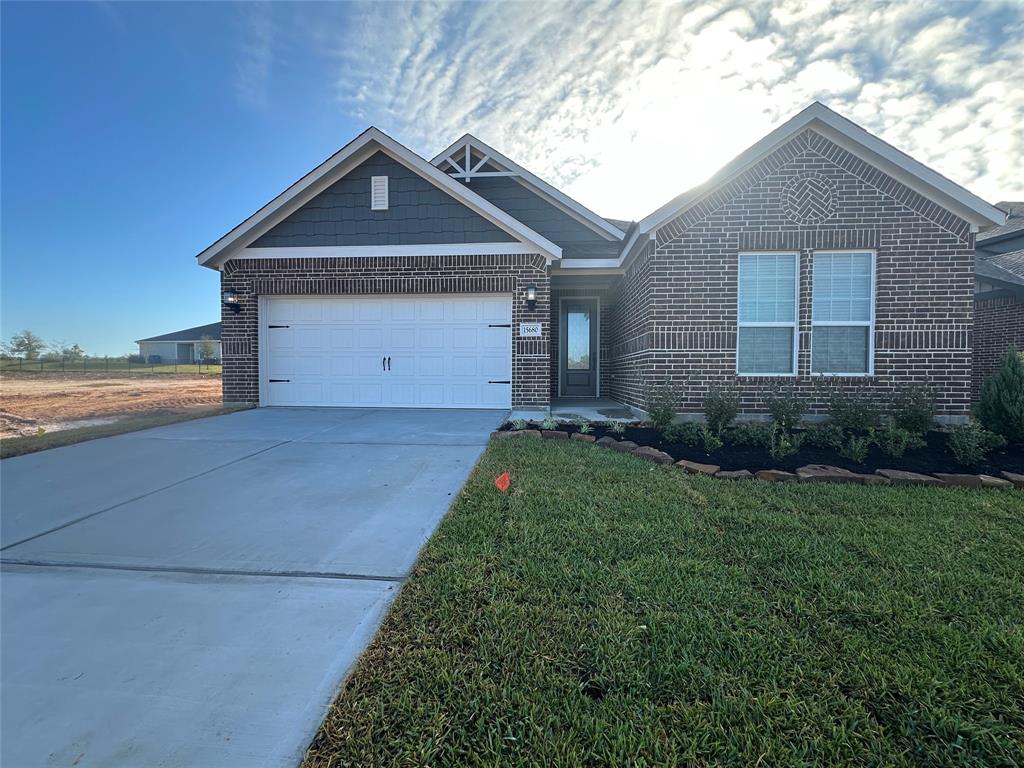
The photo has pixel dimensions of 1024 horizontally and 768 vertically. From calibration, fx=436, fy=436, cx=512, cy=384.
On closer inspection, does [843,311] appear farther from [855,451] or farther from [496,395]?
[496,395]

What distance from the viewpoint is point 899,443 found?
4.94 meters

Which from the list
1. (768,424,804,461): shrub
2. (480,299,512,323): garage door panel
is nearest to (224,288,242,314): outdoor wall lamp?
(480,299,512,323): garage door panel

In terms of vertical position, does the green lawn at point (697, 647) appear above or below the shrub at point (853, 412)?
below

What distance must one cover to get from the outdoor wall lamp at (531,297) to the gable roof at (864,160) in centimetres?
258

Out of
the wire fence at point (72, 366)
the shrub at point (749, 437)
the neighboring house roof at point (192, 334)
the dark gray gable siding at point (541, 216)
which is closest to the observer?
the shrub at point (749, 437)

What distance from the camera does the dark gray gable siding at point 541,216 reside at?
10.3m

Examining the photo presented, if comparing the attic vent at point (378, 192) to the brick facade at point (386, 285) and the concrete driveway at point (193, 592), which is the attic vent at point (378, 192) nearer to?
the brick facade at point (386, 285)

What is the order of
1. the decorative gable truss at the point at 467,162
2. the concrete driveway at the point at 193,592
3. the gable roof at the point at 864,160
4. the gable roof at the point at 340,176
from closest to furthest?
1. the concrete driveway at the point at 193,592
2. the gable roof at the point at 864,160
3. the gable roof at the point at 340,176
4. the decorative gable truss at the point at 467,162

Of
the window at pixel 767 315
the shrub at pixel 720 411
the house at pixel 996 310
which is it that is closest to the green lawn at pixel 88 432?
the shrub at pixel 720 411

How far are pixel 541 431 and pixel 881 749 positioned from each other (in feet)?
16.3

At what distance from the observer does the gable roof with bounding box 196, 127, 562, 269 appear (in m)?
8.45

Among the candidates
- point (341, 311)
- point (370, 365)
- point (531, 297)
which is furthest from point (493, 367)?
point (341, 311)

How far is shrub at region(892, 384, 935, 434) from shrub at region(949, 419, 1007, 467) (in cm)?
85

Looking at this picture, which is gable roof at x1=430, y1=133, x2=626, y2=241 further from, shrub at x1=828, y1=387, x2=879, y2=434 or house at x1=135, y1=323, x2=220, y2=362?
house at x1=135, y1=323, x2=220, y2=362
